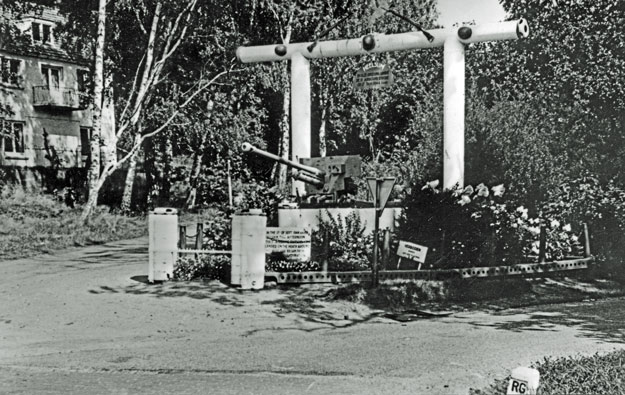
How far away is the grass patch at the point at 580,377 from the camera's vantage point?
Answer: 5879mm

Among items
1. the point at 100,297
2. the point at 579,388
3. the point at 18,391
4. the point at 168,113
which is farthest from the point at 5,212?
the point at 579,388

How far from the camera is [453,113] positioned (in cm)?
1530

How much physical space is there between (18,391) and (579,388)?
4.68 m

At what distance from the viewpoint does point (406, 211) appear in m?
13.9

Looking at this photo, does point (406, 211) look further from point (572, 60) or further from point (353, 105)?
point (353, 105)

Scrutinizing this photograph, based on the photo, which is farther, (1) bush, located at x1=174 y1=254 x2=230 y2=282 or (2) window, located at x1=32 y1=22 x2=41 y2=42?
(2) window, located at x1=32 y1=22 x2=41 y2=42

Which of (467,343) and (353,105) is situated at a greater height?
(353,105)

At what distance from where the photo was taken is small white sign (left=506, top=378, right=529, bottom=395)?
4777 millimetres

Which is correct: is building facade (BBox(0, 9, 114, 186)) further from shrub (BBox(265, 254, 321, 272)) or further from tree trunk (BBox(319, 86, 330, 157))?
shrub (BBox(265, 254, 321, 272))

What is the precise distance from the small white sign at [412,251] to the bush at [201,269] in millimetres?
2995

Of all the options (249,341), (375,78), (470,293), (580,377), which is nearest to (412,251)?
(470,293)

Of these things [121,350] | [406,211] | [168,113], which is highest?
[168,113]

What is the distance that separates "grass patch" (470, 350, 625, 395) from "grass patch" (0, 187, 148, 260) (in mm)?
13816

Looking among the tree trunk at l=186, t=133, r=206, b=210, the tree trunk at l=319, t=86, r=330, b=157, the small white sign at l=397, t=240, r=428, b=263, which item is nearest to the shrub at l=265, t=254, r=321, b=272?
the small white sign at l=397, t=240, r=428, b=263
